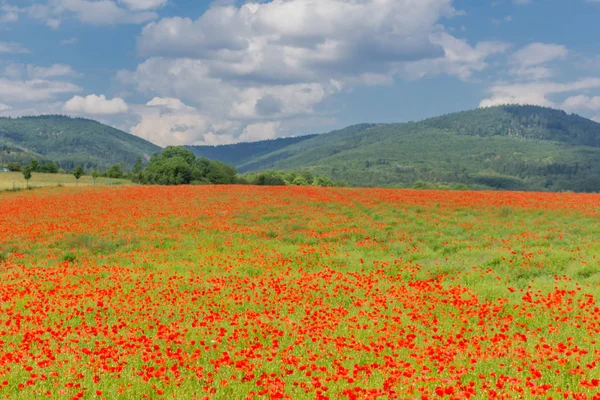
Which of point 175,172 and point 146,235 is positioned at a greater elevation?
point 175,172

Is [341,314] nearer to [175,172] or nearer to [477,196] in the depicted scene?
[477,196]

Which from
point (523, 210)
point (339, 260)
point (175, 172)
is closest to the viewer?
point (339, 260)

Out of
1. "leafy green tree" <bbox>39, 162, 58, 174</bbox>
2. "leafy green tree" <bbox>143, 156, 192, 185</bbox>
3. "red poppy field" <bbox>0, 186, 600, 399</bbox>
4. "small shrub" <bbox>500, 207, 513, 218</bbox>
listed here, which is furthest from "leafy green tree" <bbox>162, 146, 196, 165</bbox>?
"small shrub" <bbox>500, 207, 513, 218</bbox>

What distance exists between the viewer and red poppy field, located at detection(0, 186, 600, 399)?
309 inches

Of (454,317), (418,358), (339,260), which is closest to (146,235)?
(339,260)

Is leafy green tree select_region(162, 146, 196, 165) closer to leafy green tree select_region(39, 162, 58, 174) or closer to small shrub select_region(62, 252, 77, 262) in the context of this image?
leafy green tree select_region(39, 162, 58, 174)

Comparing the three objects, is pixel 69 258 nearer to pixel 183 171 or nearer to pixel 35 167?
pixel 183 171

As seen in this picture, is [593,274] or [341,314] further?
[593,274]

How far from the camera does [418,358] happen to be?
870 cm

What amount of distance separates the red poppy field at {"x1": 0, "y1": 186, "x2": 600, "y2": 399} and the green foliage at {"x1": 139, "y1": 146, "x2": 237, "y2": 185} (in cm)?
5262

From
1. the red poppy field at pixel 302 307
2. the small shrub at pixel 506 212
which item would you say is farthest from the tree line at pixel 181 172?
the small shrub at pixel 506 212

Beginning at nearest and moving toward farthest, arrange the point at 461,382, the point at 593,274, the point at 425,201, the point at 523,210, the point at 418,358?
the point at 461,382, the point at 418,358, the point at 593,274, the point at 523,210, the point at 425,201

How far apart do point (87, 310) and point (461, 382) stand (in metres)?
10.0

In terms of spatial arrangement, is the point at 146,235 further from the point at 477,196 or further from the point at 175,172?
the point at 175,172
